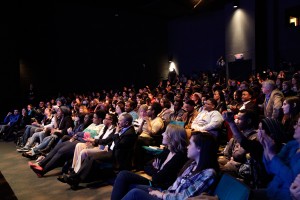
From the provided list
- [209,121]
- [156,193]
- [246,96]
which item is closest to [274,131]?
[156,193]

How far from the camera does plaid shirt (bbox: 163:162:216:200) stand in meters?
2.34

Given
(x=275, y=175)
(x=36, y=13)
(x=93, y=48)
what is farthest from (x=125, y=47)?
(x=275, y=175)

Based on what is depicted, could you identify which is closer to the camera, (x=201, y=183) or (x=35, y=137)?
(x=201, y=183)

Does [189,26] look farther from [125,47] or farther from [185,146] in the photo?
[185,146]

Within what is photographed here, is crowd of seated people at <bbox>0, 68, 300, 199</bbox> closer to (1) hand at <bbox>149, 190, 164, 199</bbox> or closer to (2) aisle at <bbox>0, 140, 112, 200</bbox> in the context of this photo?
(1) hand at <bbox>149, 190, 164, 199</bbox>

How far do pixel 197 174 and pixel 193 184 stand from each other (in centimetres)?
8

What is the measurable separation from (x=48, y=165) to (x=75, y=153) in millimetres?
491

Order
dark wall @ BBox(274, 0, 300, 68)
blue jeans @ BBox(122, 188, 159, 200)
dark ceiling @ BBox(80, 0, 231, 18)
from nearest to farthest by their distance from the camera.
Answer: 1. blue jeans @ BBox(122, 188, 159, 200)
2. dark wall @ BBox(274, 0, 300, 68)
3. dark ceiling @ BBox(80, 0, 231, 18)

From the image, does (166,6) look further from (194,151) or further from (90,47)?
(194,151)

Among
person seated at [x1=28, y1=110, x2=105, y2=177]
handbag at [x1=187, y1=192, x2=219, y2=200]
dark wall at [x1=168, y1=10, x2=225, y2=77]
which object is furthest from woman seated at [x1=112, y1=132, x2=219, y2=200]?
dark wall at [x1=168, y1=10, x2=225, y2=77]

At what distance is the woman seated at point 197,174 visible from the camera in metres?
2.34

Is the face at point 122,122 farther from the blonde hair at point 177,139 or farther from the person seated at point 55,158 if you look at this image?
the blonde hair at point 177,139

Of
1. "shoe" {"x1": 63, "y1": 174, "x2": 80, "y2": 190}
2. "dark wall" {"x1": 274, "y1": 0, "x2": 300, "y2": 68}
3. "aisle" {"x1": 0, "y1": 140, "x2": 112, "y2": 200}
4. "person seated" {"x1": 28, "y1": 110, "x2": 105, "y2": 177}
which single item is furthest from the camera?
"dark wall" {"x1": 274, "y1": 0, "x2": 300, "y2": 68}

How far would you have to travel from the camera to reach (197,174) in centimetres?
242
